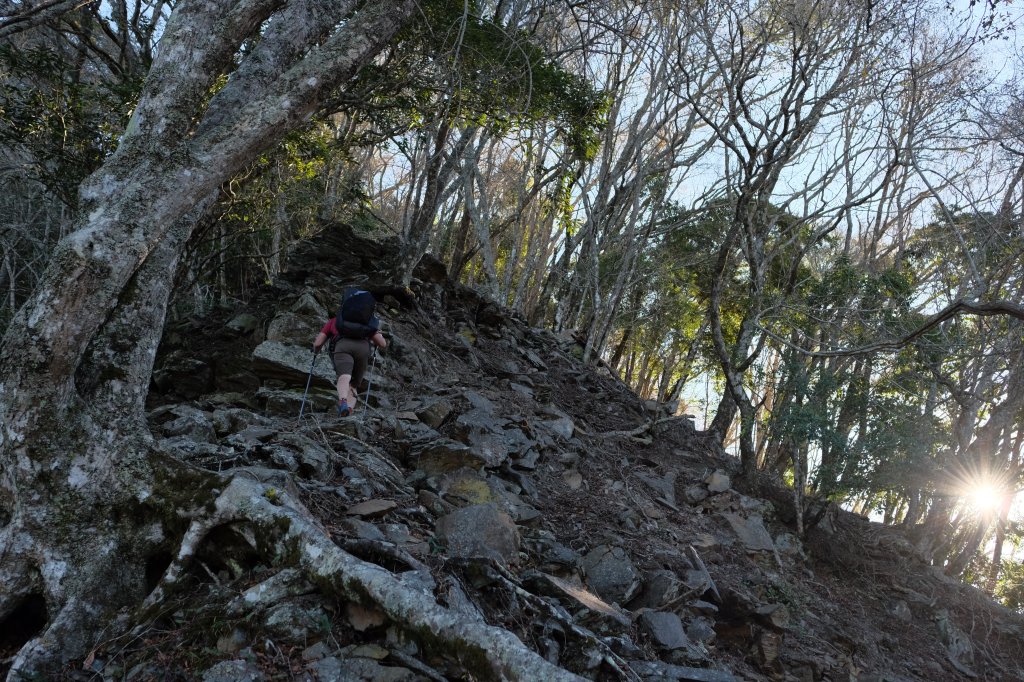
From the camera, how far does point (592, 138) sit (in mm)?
10320

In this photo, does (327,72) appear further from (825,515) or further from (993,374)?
(993,374)

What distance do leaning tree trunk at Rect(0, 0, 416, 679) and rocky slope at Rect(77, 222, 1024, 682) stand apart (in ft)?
1.41

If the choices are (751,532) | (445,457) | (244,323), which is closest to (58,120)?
(244,323)

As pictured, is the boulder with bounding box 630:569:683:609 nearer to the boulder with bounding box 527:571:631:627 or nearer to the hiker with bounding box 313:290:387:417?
the boulder with bounding box 527:571:631:627

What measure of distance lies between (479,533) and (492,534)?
0.37 feet

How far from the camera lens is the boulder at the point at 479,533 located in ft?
16.4

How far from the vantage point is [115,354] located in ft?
14.3

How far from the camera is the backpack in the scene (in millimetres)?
7492

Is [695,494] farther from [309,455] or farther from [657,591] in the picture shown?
[309,455]

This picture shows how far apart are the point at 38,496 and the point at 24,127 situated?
7.63 m

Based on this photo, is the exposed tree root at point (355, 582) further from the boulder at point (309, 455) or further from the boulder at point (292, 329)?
the boulder at point (292, 329)

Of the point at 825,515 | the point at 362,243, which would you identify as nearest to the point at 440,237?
the point at 362,243

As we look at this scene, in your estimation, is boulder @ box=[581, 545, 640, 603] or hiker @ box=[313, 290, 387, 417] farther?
hiker @ box=[313, 290, 387, 417]

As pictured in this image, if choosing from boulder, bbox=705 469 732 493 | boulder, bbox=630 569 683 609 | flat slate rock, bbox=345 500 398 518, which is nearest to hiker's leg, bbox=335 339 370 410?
flat slate rock, bbox=345 500 398 518
